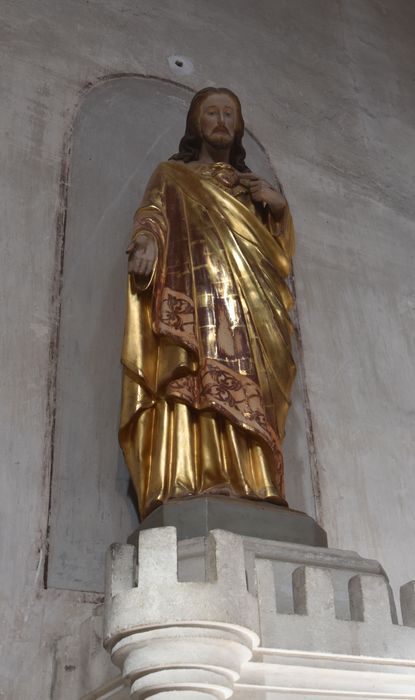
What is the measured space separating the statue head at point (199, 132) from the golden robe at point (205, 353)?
0.33m

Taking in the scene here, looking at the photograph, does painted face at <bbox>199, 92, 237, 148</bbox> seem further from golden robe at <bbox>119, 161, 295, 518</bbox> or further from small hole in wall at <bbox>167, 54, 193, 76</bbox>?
small hole in wall at <bbox>167, 54, 193, 76</bbox>

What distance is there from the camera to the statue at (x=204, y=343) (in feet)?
7.86

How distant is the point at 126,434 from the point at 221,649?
916 millimetres

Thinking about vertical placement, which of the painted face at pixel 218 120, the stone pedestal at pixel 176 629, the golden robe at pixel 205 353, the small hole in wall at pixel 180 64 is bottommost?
the stone pedestal at pixel 176 629

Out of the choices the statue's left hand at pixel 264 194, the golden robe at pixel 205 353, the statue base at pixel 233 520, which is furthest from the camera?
the statue's left hand at pixel 264 194

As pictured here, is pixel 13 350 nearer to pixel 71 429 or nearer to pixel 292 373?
pixel 71 429

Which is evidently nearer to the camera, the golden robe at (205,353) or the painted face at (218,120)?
the golden robe at (205,353)

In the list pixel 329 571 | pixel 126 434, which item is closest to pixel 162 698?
pixel 329 571

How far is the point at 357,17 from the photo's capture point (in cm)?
500

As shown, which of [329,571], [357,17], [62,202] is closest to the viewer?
[329,571]

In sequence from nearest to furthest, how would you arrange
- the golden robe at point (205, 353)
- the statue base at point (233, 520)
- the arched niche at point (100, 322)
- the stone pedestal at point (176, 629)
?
the stone pedestal at point (176, 629) < the statue base at point (233, 520) < the golden robe at point (205, 353) < the arched niche at point (100, 322)

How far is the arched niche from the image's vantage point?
2.64 meters

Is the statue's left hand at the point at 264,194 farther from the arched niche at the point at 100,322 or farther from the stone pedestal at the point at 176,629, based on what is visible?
the stone pedestal at the point at 176,629

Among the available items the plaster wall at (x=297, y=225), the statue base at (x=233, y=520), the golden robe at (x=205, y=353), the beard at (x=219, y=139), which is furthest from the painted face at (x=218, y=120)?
the statue base at (x=233, y=520)
